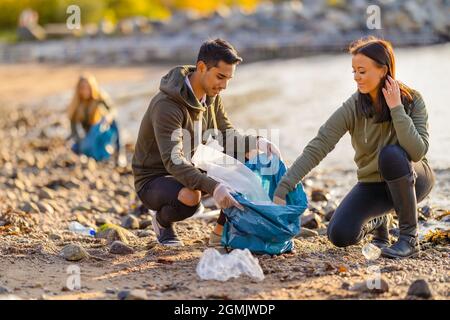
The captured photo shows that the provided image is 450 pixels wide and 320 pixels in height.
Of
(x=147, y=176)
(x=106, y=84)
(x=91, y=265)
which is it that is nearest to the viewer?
(x=91, y=265)

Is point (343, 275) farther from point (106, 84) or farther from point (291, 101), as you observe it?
point (106, 84)

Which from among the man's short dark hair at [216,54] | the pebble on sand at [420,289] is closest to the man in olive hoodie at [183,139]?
the man's short dark hair at [216,54]

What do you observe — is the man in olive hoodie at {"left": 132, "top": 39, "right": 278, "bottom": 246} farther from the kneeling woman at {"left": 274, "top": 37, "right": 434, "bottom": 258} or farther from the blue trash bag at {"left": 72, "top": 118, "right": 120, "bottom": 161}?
the blue trash bag at {"left": 72, "top": 118, "right": 120, "bottom": 161}

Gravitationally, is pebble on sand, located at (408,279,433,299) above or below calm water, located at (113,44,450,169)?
below

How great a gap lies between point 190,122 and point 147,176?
440mm

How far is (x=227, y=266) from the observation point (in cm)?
470

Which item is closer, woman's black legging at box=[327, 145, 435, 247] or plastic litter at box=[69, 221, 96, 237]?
woman's black legging at box=[327, 145, 435, 247]

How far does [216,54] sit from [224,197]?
2.66 ft

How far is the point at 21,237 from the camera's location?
5680 millimetres

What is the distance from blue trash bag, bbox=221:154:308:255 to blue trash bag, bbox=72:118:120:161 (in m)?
4.64

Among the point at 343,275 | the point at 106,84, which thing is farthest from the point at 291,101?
the point at 343,275

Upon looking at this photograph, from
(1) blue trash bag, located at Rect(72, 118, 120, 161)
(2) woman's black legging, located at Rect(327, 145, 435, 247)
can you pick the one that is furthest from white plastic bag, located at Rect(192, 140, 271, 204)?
(1) blue trash bag, located at Rect(72, 118, 120, 161)

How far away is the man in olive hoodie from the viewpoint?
5.09 m
